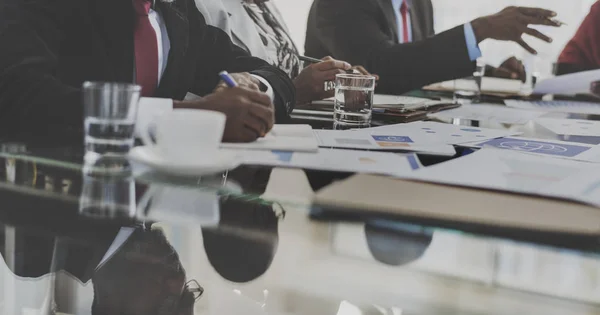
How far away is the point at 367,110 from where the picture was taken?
4.09 ft

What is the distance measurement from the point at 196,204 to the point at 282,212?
8 cm

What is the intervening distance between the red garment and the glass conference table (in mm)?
1006

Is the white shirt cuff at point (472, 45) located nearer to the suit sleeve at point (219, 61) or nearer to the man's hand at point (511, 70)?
the man's hand at point (511, 70)

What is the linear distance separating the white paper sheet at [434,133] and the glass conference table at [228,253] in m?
0.12

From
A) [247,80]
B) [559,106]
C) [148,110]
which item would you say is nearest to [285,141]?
[148,110]

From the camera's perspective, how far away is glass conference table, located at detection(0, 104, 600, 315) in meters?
0.57

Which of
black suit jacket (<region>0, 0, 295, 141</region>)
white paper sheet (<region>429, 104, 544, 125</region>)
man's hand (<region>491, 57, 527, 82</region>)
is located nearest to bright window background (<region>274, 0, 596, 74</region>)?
man's hand (<region>491, 57, 527, 82</region>)

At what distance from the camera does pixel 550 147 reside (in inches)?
39.5

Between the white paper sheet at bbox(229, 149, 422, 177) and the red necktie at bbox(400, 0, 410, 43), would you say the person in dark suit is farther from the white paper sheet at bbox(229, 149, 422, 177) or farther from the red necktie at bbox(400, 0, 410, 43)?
the white paper sheet at bbox(229, 149, 422, 177)

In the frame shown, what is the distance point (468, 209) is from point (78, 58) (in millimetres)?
891

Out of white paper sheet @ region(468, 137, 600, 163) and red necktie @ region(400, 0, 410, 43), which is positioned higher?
red necktie @ region(400, 0, 410, 43)

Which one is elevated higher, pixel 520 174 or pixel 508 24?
pixel 508 24

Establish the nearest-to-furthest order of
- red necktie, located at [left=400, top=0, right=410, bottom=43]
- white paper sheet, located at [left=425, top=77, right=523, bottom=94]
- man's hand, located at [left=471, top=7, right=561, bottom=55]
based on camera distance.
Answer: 1. man's hand, located at [left=471, top=7, right=561, bottom=55]
2. white paper sheet, located at [left=425, top=77, right=523, bottom=94]
3. red necktie, located at [left=400, top=0, right=410, bottom=43]

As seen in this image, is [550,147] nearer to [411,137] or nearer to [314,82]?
[411,137]
